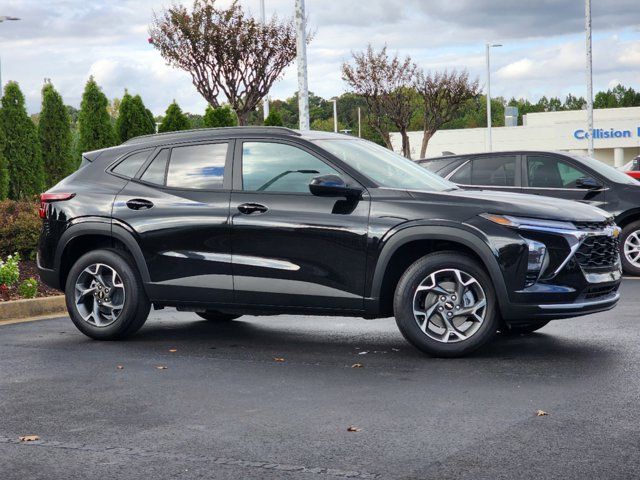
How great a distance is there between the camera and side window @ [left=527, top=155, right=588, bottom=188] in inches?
549

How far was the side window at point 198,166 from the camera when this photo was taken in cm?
884

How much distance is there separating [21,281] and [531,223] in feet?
24.7

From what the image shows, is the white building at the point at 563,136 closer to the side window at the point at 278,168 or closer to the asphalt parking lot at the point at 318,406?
the side window at the point at 278,168

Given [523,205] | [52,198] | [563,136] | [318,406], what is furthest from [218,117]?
[563,136]

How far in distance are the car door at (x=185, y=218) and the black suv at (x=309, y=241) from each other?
0.01 meters

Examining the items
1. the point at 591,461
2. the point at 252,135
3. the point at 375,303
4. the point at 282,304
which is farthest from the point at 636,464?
the point at 252,135

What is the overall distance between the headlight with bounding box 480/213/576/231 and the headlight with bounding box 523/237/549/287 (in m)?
0.11

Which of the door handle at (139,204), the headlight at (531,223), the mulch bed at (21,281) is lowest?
the mulch bed at (21,281)

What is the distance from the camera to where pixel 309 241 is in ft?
26.9

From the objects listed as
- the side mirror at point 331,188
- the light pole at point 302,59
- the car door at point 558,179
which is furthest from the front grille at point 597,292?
the light pole at point 302,59

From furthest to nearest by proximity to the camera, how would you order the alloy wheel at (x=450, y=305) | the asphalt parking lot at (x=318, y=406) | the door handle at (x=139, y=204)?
1. the door handle at (x=139, y=204)
2. the alloy wheel at (x=450, y=305)
3. the asphalt parking lot at (x=318, y=406)

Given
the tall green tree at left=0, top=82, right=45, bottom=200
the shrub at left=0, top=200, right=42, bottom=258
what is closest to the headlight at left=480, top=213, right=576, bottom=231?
the shrub at left=0, top=200, right=42, bottom=258

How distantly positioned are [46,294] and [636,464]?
8.81 m

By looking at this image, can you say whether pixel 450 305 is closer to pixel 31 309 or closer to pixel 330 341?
pixel 330 341
